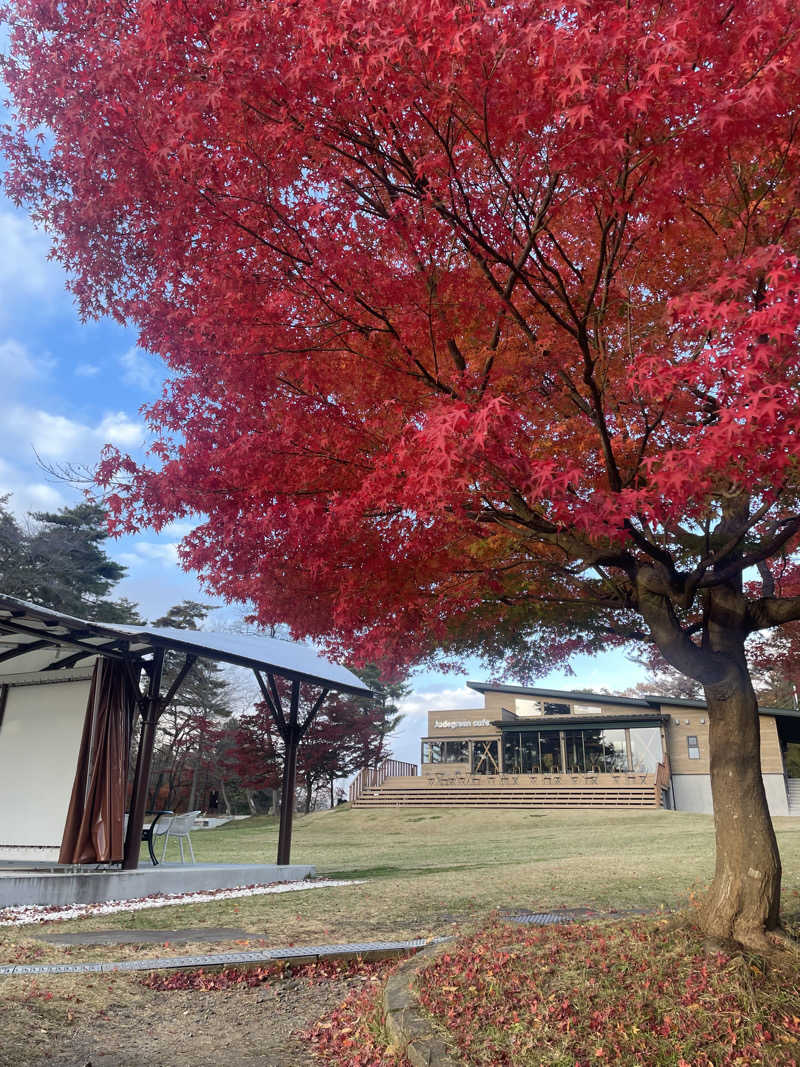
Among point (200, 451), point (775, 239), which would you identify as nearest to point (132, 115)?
point (200, 451)

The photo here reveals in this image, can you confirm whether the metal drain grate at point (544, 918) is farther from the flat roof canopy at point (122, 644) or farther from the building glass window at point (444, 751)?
the building glass window at point (444, 751)

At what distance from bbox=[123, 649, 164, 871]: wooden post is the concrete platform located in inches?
11.7

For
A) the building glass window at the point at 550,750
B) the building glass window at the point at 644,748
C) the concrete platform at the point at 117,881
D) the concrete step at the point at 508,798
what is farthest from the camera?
the building glass window at the point at 550,750

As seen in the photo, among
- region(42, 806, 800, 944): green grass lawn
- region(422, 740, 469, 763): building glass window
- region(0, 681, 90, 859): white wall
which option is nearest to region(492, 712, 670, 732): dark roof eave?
region(422, 740, 469, 763): building glass window

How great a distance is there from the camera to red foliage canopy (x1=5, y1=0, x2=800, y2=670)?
10.6 feet

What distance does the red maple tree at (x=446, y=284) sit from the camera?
10.6ft

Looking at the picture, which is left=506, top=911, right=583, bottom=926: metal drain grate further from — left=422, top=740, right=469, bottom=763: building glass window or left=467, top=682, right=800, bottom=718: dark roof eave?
left=422, top=740, right=469, bottom=763: building glass window

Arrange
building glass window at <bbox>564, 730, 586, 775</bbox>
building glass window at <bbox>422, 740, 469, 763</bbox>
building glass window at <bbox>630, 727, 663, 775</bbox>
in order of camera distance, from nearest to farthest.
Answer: building glass window at <bbox>630, 727, 663, 775</bbox>, building glass window at <bbox>564, 730, 586, 775</bbox>, building glass window at <bbox>422, 740, 469, 763</bbox>

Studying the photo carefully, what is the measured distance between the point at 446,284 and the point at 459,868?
10461mm

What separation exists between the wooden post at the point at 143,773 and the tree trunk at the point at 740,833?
716 cm

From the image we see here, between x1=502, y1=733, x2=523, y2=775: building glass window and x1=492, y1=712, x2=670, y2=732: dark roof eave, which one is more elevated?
x1=492, y1=712, x2=670, y2=732: dark roof eave

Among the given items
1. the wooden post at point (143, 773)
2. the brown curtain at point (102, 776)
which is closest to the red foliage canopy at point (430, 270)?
the wooden post at point (143, 773)

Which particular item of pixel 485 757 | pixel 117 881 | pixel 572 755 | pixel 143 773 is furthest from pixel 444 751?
→ pixel 117 881

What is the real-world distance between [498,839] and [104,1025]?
1618cm
